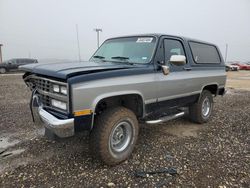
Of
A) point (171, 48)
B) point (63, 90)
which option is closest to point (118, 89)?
point (63, 90)

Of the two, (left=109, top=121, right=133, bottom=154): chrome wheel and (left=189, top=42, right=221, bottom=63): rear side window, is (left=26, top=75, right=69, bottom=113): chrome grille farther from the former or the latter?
(left=189, top=42, right=221, bottom=63): rear side window

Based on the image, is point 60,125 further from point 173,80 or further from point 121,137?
point 173,80

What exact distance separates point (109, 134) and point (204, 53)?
370cm

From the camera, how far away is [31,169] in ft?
11.2

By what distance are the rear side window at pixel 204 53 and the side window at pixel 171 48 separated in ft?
1.65

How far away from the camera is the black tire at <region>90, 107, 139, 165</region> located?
3291 mm

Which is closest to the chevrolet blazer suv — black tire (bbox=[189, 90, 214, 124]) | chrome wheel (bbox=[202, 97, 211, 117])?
black tire (bbox=[189, 90, 214, 124])

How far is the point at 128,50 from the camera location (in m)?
4.38

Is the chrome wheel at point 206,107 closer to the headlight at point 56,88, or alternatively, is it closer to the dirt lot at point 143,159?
the dirt lot at point 143,159

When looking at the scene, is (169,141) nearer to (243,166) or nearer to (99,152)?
(243,166)

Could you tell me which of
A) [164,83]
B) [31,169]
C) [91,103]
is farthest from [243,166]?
[31,169]

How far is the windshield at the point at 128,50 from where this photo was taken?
4113mm

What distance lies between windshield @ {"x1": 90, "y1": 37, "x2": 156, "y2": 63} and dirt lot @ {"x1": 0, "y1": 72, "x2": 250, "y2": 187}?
1.70 metres

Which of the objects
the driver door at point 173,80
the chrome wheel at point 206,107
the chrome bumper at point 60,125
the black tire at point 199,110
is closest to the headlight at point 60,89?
the chrome bumper at point 60,125
